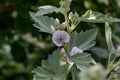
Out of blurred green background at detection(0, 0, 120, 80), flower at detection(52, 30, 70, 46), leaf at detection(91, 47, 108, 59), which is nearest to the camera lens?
flower at detection(52, 30, 70, 46)

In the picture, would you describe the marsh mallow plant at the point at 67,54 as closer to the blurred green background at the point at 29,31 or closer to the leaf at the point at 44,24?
the leaf at the point at 44,24

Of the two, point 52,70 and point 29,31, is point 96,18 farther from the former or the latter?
point 29,31

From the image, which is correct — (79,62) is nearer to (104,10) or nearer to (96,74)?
(96,74)

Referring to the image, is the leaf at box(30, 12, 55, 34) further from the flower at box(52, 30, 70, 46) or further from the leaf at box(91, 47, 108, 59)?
the leaf at box(91, 47, 108, 59)

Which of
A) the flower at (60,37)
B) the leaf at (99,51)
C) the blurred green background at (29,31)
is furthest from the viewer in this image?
the leaf at (99,51)

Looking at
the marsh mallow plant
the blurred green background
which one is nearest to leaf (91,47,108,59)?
the blurred green background

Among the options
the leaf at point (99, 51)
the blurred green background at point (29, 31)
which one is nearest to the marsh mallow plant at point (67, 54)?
the blurred green background at point (29, 31)

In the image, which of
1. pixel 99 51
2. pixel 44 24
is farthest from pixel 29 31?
pixel 44 24
